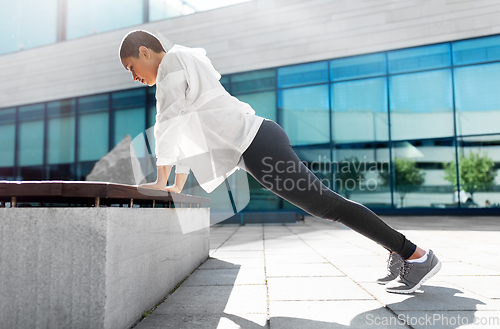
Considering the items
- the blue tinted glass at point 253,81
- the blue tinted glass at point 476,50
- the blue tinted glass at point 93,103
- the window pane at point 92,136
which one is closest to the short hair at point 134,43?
the blue tinted glass at point 253,81

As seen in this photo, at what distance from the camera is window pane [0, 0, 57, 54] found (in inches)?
652

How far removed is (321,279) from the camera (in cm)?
274

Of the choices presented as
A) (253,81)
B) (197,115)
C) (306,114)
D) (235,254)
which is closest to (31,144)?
(253,81)

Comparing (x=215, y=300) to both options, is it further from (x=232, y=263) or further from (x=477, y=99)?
(x=477, y=99)

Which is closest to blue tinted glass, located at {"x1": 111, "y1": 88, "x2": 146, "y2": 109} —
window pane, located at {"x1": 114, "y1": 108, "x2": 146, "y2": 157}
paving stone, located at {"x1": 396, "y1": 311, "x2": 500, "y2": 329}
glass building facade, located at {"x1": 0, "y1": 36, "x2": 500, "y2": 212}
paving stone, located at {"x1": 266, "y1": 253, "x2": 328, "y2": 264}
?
window pane, located at {"x1": 114, "y1": 108, "x2": 146, "y2": 157}

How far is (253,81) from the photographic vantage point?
12867 millimetres

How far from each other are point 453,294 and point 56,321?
2.22 metres

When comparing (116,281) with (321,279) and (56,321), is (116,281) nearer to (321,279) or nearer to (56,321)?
(56,321)

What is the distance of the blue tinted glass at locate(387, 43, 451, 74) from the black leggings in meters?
10.8

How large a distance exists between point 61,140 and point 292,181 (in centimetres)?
1598

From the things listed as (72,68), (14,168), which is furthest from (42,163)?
(72,68)

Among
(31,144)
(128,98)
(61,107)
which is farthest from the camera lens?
(31,144)

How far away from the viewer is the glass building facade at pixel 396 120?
10812mm

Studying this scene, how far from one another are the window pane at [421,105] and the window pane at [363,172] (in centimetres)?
82
